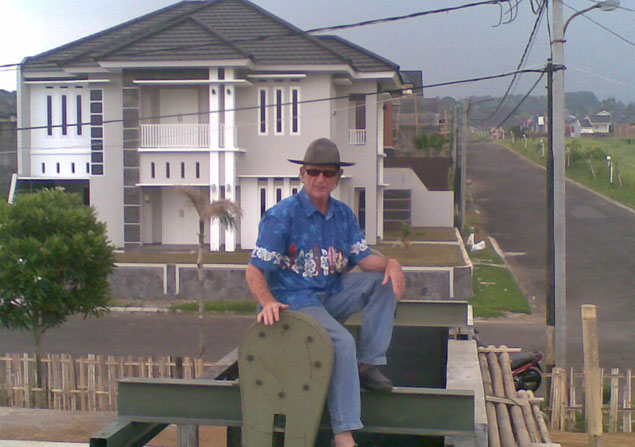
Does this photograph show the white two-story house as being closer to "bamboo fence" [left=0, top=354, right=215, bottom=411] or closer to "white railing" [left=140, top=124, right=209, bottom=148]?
"white railing" [left=140, top=124, right=209, bottom=148]

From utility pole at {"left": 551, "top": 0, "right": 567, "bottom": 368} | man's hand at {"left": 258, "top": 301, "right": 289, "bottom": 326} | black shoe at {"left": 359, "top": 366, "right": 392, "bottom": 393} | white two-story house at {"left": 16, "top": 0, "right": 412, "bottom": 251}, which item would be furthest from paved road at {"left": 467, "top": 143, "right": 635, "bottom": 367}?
man's hand at {"left": 258, "top": 301, "right": 289, "bottom": 326}

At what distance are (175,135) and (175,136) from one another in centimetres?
3

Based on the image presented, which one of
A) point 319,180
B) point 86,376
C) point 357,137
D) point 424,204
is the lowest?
point 86,376

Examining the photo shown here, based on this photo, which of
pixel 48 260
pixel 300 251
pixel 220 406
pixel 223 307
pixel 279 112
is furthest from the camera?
pixel 279 112

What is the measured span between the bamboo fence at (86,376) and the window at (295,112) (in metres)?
15.9

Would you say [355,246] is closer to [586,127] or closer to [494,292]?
[494,292]

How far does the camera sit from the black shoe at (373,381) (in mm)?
4074

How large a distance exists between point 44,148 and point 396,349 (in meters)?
25.4

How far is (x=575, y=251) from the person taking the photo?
1185 inches

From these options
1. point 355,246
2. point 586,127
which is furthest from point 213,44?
point 586,127

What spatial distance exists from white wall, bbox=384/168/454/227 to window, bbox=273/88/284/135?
12.0 metres

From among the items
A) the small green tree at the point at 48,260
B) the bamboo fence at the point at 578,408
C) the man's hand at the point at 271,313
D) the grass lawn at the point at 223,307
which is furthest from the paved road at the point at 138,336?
the man's hand at the point at 271,313

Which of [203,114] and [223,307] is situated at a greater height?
[203,114]

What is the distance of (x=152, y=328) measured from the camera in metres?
19.5
